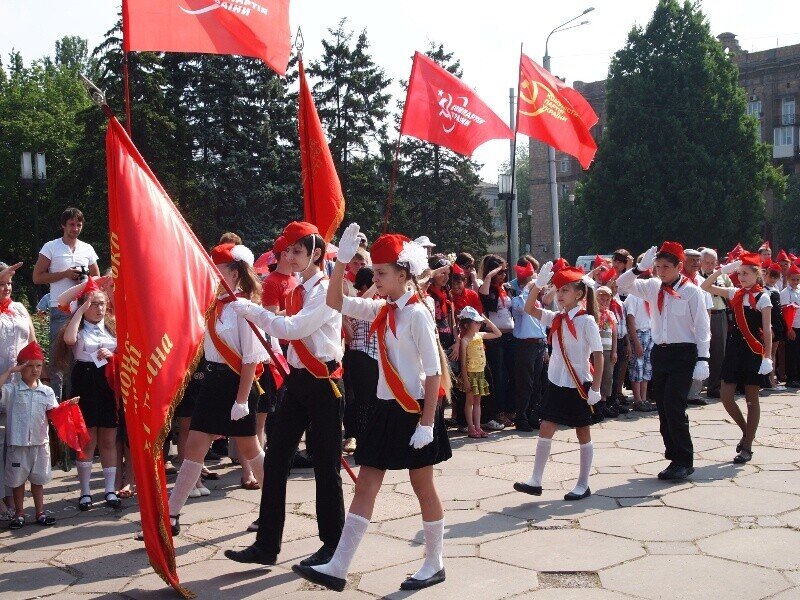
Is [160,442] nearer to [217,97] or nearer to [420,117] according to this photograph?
[420,117]

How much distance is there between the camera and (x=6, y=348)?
7.31 meters

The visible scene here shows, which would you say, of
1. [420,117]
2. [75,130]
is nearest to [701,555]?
[420,117]

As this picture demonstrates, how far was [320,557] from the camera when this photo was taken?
5340 millimetres

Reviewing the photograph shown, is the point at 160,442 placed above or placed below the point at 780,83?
below

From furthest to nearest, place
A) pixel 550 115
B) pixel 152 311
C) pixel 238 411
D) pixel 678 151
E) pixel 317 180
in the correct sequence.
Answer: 1. pixel 678 151
2. pixel 550 115
3. pixel 317 180
4. pixel 238 411
5. pixel 152 311

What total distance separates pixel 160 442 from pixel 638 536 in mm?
3039

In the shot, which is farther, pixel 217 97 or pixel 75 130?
pixel 75 130

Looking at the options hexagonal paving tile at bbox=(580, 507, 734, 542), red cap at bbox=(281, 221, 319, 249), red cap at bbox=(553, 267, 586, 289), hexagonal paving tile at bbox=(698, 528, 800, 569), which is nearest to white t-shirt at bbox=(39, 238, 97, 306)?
red cap at bbox=(281, 221, 319, 249)

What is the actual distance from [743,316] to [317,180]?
4217mm

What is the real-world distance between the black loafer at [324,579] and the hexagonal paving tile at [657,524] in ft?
6.59

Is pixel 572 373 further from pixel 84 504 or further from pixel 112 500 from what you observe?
pixel 84 504

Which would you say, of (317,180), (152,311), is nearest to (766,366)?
(317,180)

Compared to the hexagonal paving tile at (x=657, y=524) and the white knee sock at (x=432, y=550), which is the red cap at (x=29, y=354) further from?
the hexagonal paving tile at (x=657, y=524)

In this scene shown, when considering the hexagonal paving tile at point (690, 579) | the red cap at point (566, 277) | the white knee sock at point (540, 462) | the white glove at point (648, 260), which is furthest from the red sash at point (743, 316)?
the hexagonal paving tile at point (690, 579)
